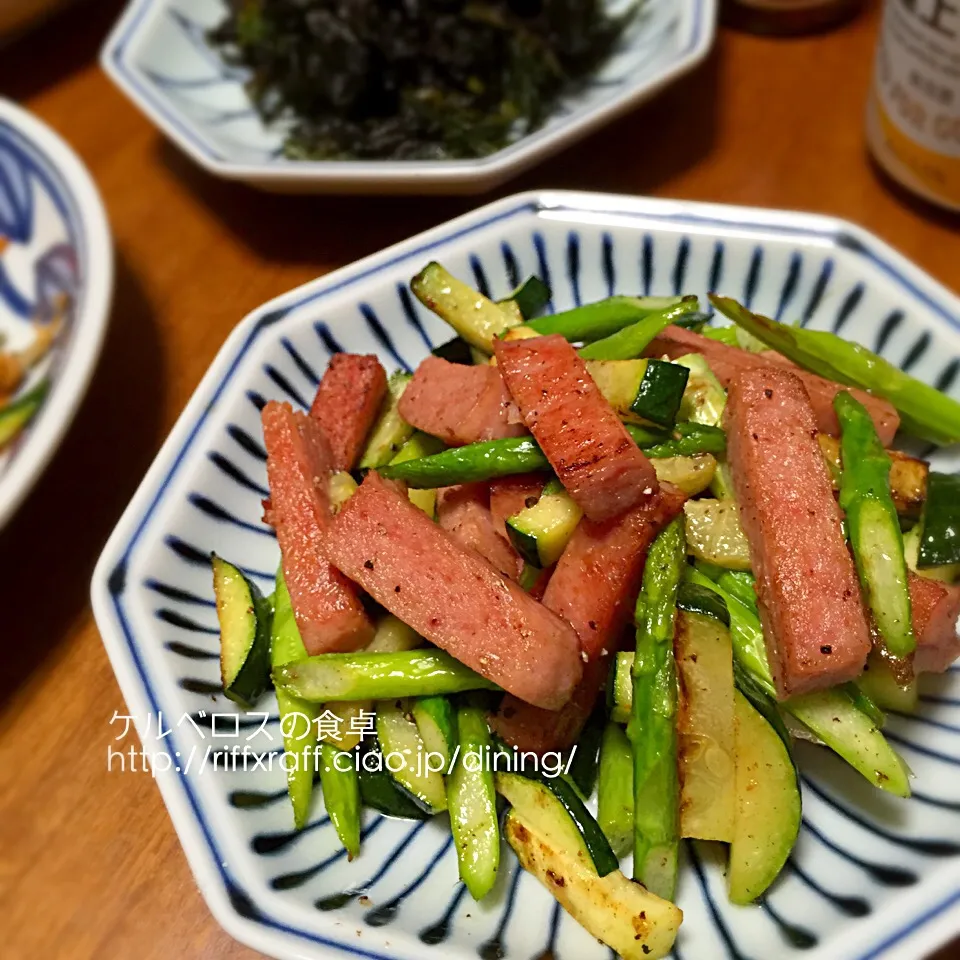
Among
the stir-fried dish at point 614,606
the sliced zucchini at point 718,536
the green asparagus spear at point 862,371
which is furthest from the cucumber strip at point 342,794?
the green asparagus spear at point 862,371

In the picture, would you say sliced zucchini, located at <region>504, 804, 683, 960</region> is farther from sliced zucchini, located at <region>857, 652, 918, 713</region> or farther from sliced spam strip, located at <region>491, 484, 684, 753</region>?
sliced zucchini, located at <region>857, 652, 918, 713</region>

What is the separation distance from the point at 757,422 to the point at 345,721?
2.22 ft

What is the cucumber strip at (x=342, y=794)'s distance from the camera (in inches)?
45.0

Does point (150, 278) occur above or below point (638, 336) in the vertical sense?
above

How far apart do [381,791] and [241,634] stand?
30cm

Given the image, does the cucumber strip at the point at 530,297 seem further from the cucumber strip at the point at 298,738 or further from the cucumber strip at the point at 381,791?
the cucumber strip at the point at 381,791

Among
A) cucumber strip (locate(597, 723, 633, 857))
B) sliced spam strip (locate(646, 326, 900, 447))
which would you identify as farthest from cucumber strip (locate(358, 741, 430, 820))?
sliced spam strip (locate(646, 326, 900, 447))

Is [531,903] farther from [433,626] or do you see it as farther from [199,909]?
[199,909]

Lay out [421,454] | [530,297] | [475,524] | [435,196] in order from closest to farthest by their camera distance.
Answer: [475,524]
[421,454]
[530,297]
[435,196]

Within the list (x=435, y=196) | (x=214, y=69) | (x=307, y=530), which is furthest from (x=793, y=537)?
(x=214, y=69)

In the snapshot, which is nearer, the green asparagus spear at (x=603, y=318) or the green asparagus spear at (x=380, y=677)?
the green asparagus spear at (x=380, y=677)

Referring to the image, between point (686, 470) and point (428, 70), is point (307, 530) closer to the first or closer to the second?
point (686, 470)

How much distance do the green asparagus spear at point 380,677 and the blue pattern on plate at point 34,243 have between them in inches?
35.6

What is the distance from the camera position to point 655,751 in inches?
39.8
